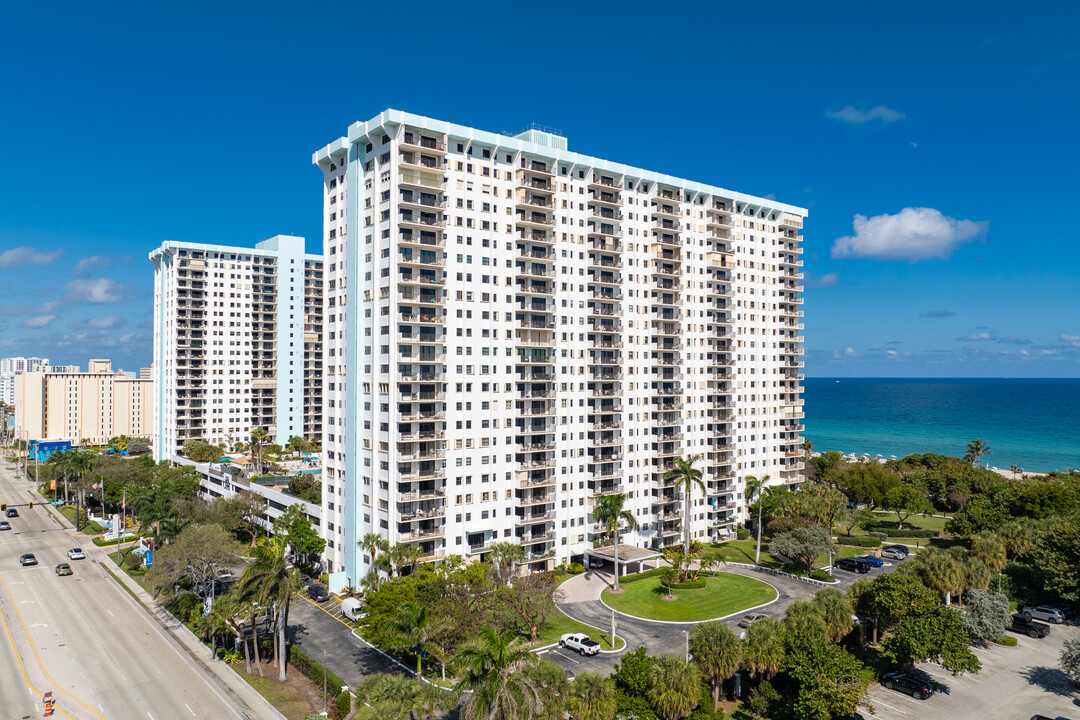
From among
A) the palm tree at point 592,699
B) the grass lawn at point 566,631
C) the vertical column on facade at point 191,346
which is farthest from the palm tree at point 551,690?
the vertical column on facade at point 191,346

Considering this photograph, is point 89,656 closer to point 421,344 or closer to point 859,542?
point 421,344

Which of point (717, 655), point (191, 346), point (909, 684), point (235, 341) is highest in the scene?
point (235, 341)

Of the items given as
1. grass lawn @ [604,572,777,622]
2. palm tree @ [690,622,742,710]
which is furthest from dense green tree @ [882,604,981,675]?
grass lawn @ [604,572,777,622]

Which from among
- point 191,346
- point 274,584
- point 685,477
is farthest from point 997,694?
point 191,346

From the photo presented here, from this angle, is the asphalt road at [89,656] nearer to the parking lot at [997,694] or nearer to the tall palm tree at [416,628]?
the tall palm tree at [416,628]

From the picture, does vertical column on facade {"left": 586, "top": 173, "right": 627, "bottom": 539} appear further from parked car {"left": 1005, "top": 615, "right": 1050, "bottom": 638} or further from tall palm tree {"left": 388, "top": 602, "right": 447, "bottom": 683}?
parked car {"left": 1005, "top": 615, "right": 1050, "bottom": 638}
